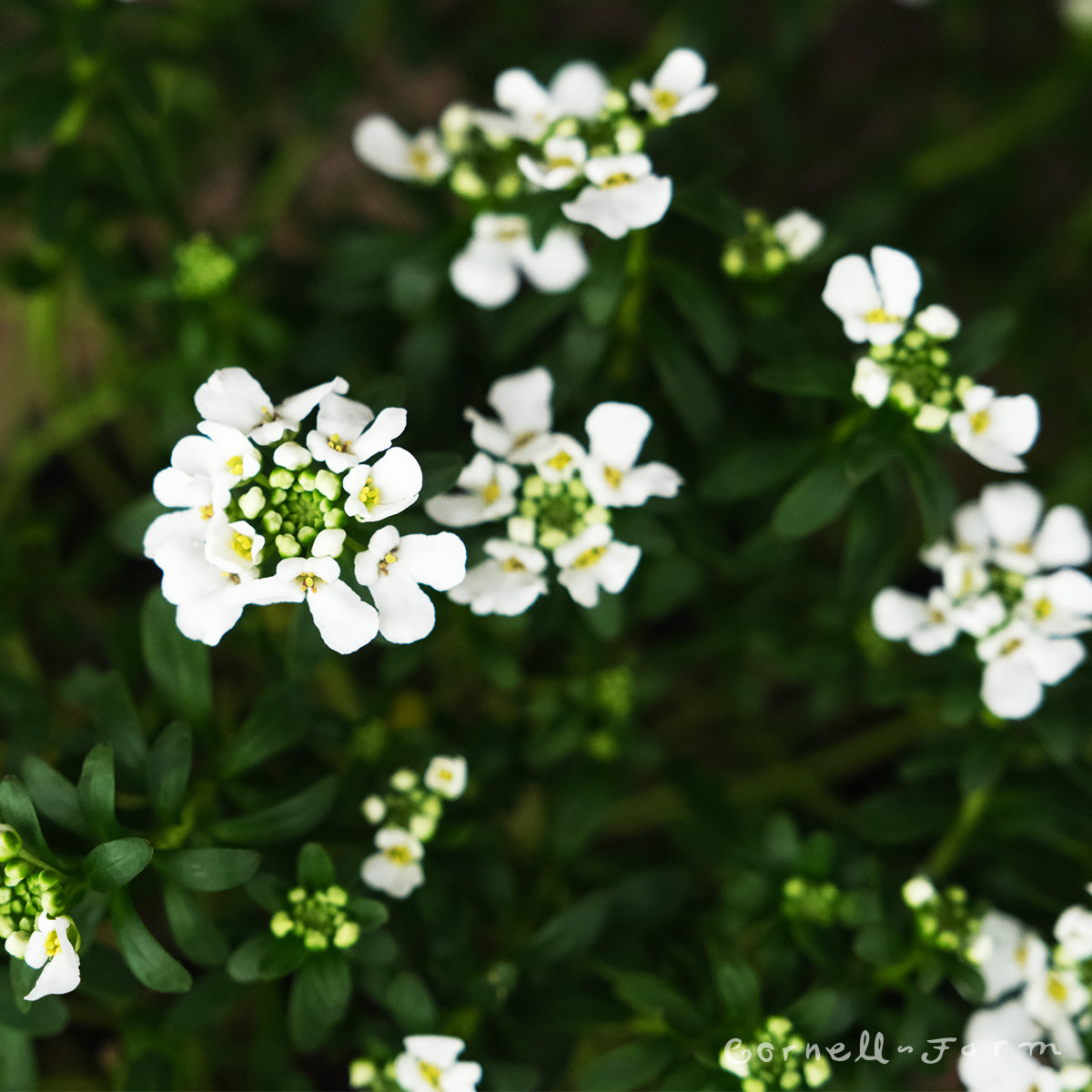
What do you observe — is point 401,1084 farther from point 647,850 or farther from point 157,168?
point 157,168

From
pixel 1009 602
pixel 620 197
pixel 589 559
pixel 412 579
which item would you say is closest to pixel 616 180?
pixel 620 197

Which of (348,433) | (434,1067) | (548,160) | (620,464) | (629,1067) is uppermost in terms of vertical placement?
(548,160)

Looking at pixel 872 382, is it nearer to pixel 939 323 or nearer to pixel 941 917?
pixel 939 323

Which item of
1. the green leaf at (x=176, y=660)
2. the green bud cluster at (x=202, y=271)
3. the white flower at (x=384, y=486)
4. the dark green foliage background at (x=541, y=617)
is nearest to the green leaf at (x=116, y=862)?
the dark green foliage background at (x=541, y=617)

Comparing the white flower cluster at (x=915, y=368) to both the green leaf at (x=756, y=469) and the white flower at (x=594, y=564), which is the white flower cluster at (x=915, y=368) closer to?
the green leaf at (x=756, y=469)

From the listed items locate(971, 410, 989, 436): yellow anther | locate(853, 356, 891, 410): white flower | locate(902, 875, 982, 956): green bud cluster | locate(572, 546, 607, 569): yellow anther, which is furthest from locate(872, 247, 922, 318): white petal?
locate(902, 875, 982, 956): green bud cluster

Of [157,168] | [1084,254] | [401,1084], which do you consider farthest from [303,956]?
[1084,254]
